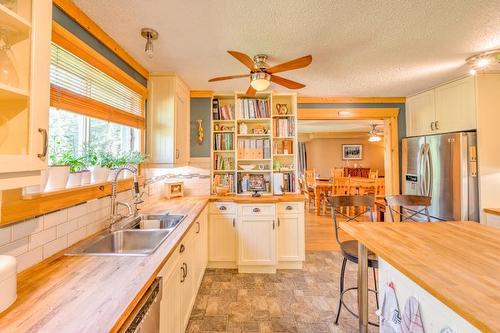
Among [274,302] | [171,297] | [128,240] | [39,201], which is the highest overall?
[39,201]

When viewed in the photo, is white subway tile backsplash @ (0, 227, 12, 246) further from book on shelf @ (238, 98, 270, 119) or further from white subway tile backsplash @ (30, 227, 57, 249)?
book on shelf @ (238, 98, 270, 119)

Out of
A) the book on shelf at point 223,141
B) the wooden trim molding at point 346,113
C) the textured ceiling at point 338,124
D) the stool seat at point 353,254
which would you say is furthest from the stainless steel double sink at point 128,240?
the textured ceiling at point 338,124

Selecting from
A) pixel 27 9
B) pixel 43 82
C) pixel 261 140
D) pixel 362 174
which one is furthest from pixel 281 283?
pixel 362 174

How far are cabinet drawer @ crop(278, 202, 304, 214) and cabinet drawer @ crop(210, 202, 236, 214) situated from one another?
0.60 metres

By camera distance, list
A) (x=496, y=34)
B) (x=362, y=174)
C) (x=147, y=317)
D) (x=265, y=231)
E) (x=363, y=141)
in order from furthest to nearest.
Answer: (x=363, y=141), (x=362, y=174), (x=265, y=231), (x=496, y=34), (x=147, y=317)

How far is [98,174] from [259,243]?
193 cm

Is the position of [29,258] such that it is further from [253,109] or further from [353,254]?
[253,109]

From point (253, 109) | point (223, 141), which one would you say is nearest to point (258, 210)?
point (223, 141)

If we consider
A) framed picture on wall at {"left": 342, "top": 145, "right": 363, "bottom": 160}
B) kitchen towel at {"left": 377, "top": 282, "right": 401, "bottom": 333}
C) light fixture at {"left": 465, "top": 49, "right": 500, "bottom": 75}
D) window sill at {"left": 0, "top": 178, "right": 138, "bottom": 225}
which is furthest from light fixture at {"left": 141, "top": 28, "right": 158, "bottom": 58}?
framed picture on wall at {"left": 342, "top": 145, "right": 363, "bottom": 160}

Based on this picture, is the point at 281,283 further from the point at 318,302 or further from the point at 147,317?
the point at 147,317

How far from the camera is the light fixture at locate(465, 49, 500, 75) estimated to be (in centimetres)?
222

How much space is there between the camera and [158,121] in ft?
9.11

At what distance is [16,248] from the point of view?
1110mm

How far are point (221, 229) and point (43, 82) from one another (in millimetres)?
2399
